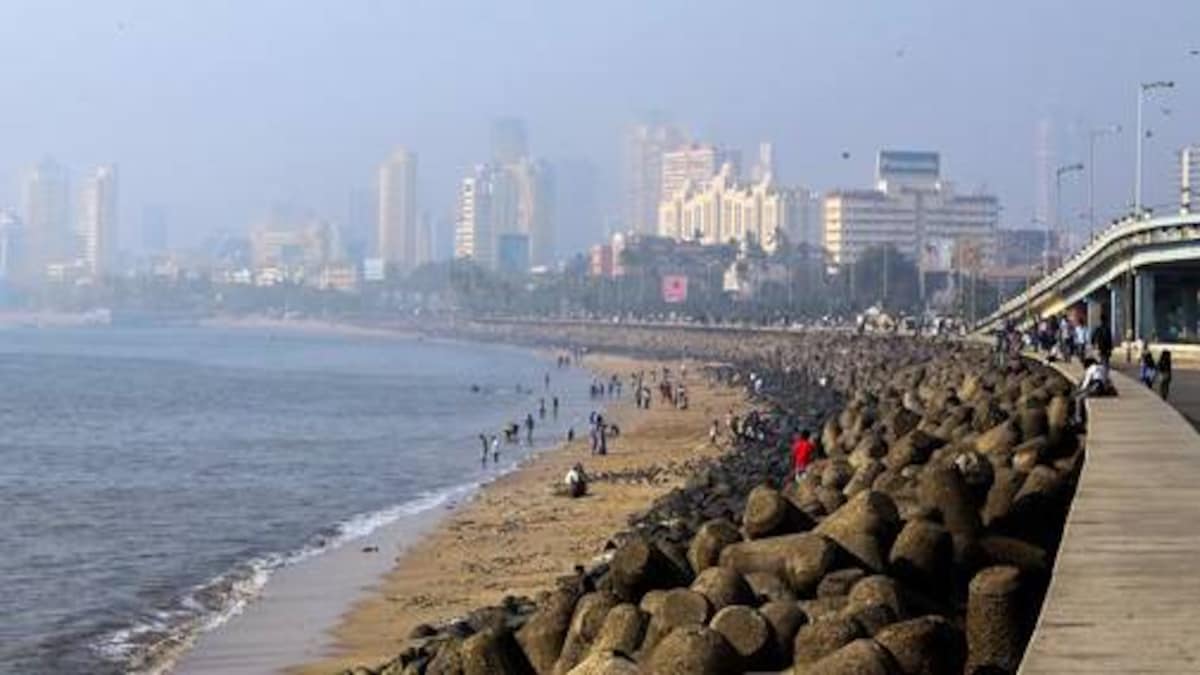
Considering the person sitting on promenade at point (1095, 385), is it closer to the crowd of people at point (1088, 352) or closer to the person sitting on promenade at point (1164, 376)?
the crowd of people at point (1088, 352)

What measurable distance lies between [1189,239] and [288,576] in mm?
29836

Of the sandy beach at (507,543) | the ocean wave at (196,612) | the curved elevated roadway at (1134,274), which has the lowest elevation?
the ocean wave at (196,612)

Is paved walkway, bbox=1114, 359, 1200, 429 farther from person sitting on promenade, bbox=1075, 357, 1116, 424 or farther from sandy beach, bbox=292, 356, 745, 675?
sandy beach, bbox=292, 356, 745, 675

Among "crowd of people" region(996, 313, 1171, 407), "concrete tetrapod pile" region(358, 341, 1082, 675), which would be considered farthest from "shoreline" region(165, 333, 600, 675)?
"crowd of people" region(996, 313, 1171, 407)

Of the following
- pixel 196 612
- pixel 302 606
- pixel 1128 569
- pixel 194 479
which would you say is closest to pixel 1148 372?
pixel 302 606

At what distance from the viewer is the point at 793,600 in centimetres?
1219

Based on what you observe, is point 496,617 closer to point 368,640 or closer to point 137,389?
point 368,640

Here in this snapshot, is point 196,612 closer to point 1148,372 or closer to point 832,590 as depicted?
point 832,590

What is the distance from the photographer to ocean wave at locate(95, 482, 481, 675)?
68.7 ft

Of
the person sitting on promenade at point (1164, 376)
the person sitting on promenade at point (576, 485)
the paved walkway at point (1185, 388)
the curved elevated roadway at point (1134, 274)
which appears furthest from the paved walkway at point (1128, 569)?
the curved elevated roadway at point (1134, 274)

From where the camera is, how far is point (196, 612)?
24000 mm

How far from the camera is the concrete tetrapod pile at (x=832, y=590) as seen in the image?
10.4 meters

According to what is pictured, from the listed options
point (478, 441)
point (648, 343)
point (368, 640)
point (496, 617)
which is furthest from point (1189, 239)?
point (648, 343)

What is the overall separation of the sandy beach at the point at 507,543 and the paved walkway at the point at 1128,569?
8.06 metres
